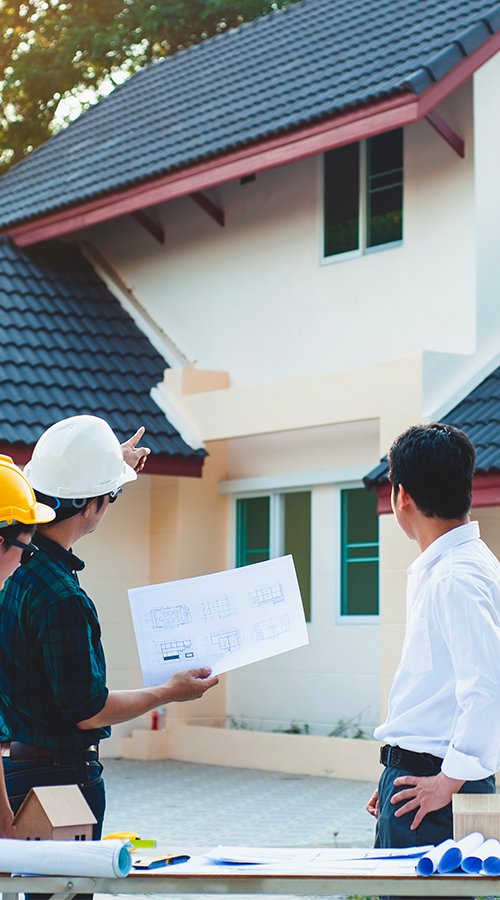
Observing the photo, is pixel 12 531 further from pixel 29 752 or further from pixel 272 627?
pixel 272 627

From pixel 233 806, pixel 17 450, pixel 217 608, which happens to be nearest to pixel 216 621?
pixel 217 608

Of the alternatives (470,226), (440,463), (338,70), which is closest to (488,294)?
(470,226)

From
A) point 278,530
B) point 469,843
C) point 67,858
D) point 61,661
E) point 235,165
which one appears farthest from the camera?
point 278,530

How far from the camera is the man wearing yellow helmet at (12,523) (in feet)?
9.14

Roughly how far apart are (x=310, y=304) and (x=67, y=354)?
8.93 feet

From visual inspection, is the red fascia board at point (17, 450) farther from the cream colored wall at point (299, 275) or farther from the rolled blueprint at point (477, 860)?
the rolled blueprint at point (477, 860)

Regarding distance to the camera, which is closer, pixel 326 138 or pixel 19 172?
pixel 326 138

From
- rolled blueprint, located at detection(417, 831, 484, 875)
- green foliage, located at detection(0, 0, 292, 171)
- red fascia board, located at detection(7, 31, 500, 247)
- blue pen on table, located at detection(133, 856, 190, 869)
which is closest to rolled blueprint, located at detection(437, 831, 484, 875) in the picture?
rolled blueprint, located at detection(417, 831, 484, 875)

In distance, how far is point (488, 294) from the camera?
35.1 ft

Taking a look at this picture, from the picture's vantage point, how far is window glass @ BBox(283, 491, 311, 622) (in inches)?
487

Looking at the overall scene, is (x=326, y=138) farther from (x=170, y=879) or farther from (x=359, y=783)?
(x=170, y=879)

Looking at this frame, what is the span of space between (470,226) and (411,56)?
1.73 metres

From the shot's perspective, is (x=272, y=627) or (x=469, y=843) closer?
(x=469, y=843)

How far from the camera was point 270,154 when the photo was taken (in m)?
11.5
